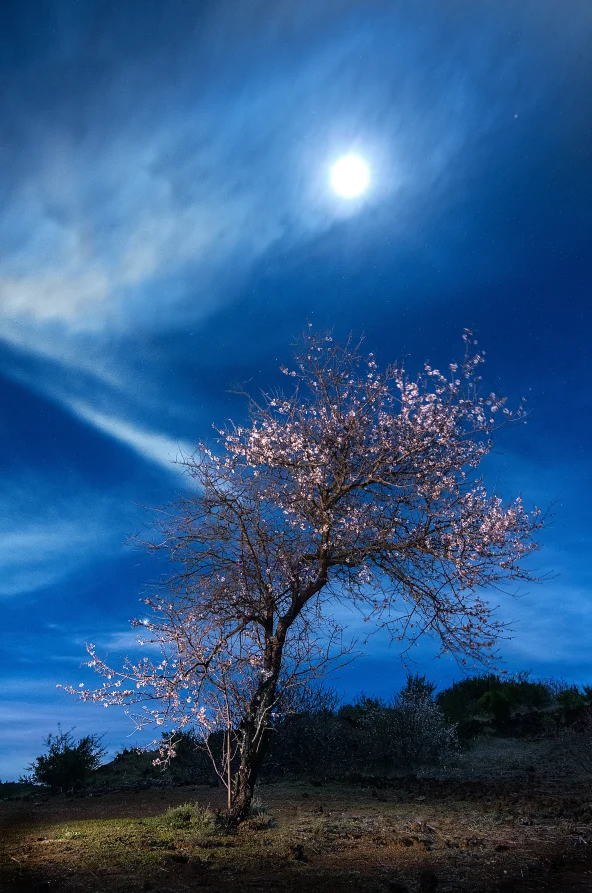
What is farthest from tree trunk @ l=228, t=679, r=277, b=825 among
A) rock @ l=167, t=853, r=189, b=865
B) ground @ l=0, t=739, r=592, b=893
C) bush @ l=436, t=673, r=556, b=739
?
bush @ l=436, t=673, r=556, b=739

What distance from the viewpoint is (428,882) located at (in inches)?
255

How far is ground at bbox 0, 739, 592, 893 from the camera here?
670 centimetres

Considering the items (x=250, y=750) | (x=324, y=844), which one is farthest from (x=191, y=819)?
(x=324, y=844)

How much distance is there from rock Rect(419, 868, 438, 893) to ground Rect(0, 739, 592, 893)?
11mm

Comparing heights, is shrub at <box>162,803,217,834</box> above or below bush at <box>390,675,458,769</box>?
below

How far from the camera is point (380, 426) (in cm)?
1105

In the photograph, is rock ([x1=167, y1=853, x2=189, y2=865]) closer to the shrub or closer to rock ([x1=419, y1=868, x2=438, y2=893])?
the shrub

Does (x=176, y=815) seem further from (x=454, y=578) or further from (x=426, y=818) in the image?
(x=454, y=578)

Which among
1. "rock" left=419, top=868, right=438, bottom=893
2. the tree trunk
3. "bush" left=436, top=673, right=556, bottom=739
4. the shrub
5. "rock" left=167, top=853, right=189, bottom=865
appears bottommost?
"rock" left=419, top=868, right=438, bottom=893

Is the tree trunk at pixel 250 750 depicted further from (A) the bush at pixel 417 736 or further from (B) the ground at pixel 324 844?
(A) the bush at pixel 417 736

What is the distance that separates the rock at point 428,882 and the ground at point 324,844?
0.04 feet

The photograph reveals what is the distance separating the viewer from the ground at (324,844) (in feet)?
22.0

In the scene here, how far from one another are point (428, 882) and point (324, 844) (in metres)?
2.42

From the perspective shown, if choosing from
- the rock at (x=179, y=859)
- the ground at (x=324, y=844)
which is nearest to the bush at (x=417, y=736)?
the ground at (x=324, y=844)
